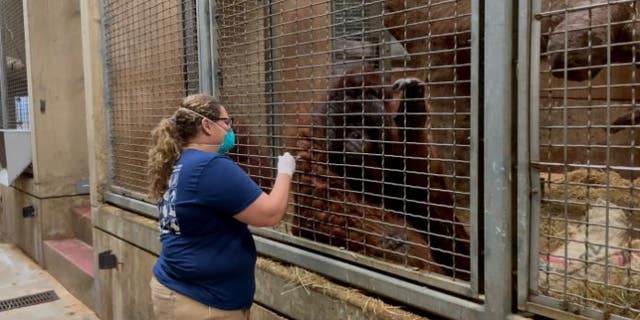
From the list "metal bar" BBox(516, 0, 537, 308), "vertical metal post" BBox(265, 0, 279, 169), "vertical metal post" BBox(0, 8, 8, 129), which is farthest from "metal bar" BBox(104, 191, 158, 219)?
"vertical metal post" BBox(0, 8, 8, 129)

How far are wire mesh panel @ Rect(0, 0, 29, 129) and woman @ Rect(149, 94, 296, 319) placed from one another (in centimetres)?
624

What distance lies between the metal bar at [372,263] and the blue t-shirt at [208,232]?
0.40 meters

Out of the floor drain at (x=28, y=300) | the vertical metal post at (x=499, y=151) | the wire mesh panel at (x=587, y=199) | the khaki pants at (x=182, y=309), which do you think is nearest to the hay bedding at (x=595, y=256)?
the wire mesh panel at (x=587, y=199)

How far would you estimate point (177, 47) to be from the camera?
394 centimetres

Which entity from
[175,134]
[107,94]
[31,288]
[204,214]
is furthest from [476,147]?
[31,288]

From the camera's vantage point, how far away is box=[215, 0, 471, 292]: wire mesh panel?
7.97 feet

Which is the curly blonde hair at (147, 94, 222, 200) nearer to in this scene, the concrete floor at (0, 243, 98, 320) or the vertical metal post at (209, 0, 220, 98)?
the vertical metal post at (209, 0, 220, 98)

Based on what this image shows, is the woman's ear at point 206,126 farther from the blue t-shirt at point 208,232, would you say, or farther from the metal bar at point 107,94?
the metal bar at point 107,94

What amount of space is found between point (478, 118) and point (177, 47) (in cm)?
262

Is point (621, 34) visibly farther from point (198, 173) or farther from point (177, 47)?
point (177, 47)

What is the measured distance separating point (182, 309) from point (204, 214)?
45 centimetres

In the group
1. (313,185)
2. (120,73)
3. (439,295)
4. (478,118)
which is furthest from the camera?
(120,73)

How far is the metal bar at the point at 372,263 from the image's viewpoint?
6.88 feet

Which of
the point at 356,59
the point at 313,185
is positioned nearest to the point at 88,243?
the point at 313,185
